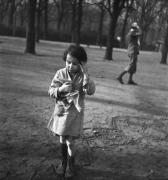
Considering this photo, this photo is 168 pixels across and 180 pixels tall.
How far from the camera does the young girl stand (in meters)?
2.87

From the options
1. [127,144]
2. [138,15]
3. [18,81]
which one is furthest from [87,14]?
[127,144]

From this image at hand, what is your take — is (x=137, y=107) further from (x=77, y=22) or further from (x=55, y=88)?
(x=77, y=22)

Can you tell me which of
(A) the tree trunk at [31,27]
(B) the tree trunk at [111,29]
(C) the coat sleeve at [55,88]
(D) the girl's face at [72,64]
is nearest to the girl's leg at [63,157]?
(C) the coat sleeve at [55,88]

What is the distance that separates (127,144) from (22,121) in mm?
1694

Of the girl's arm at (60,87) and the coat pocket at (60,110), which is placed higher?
the girl's arm at (60,87)

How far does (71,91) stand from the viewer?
9.59ft

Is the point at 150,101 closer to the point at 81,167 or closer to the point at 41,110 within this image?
the point at 41,110

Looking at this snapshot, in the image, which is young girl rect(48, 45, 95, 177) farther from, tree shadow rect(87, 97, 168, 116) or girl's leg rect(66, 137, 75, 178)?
tree shadow rect(87, 97, 168, 116)

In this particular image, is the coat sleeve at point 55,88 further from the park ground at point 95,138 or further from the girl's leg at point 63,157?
the park ground at point 95,138

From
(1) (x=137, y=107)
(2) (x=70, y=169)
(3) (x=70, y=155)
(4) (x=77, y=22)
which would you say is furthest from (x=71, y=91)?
(4) (x=77, y=22)

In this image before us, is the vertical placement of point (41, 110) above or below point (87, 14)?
below

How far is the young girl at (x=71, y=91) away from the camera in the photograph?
9.42ft

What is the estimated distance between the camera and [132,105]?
21.7ft

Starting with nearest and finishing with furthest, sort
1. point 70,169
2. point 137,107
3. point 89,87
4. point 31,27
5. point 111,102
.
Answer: point 89,87 < point 70,169 < point 137,107 < point 111,102 < point 31,27
